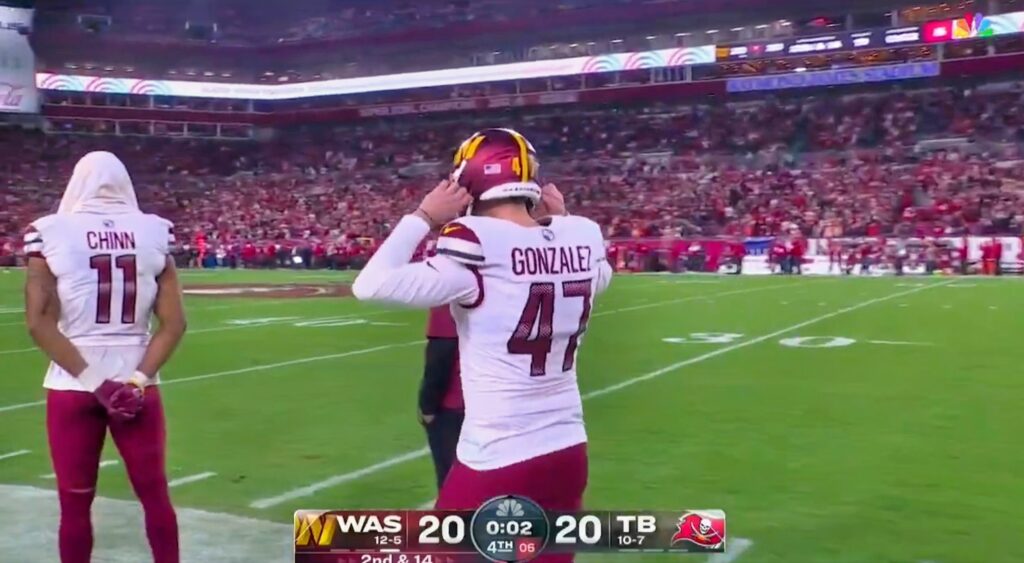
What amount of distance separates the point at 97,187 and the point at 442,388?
123 cm

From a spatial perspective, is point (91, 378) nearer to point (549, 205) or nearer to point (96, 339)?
point (96, 339)

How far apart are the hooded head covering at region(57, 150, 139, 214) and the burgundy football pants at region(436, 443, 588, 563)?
5.14 ft

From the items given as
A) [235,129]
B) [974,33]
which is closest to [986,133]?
[974,33]

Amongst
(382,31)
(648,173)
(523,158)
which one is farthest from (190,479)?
(382,31)

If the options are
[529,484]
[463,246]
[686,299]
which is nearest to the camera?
[463,246]

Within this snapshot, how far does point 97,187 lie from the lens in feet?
11.3

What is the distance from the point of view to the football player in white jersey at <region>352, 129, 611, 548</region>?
2.49 meters

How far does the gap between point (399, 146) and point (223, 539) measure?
38175mm

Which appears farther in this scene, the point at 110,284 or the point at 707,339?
the point at 707,339

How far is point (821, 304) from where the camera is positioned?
17.0m

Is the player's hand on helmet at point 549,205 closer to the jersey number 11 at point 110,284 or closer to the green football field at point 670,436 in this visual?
the green football field at point 670,436

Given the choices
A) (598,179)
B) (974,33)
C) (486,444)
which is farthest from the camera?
(598,179)

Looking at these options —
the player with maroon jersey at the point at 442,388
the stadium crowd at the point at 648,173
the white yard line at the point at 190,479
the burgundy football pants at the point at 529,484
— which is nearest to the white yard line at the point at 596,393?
the white yard line at the point at 190,479

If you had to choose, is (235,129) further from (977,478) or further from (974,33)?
(977,478)
